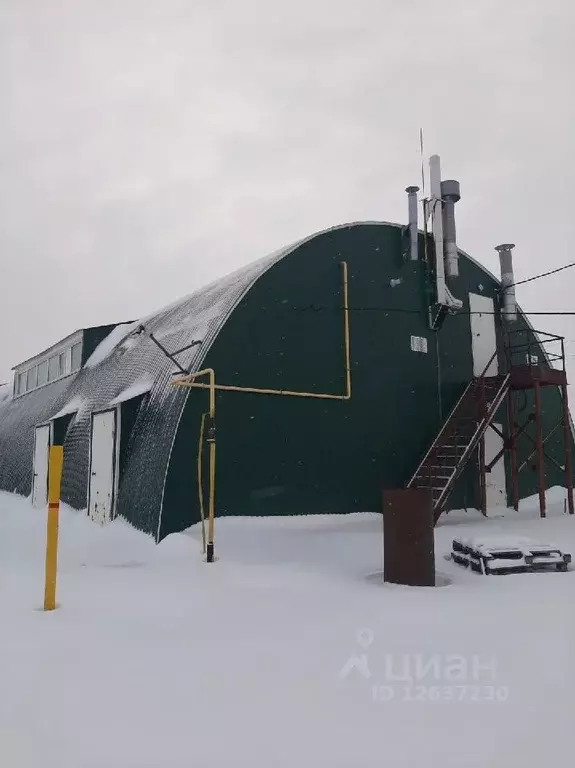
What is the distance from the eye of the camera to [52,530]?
8.55 m

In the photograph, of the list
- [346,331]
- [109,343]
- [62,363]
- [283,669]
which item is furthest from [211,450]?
[62,363]

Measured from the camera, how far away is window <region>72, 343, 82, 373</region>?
25.3 metres

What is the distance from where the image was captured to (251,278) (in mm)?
15844

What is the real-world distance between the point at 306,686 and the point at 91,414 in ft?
47.5

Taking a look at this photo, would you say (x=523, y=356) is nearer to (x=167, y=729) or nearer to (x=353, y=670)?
(x=353, y=670)

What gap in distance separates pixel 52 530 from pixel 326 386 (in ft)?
29.8

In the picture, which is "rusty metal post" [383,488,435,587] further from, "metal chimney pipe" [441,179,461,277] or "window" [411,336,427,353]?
"metal chimney pipe" [441,179,461,277]

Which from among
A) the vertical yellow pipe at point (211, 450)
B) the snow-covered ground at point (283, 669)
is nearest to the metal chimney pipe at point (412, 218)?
the vertical yellow pipe at point (211, 450)

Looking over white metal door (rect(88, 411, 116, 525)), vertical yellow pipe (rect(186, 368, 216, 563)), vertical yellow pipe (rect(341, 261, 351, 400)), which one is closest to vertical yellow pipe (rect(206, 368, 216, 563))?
vertical yellow pipe (rect(186, 368, 216, 563))

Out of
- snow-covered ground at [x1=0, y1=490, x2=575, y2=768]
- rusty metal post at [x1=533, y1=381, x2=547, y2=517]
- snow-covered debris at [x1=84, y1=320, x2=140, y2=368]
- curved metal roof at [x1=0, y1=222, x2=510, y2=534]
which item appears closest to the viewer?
snow-covered ground at [x1=0, y1=490, x2=575, y2=768]

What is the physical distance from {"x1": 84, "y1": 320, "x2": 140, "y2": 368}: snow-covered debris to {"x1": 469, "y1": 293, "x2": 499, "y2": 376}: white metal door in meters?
12.8

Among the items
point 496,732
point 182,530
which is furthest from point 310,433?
point 496,732

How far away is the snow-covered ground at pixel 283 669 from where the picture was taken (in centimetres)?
436

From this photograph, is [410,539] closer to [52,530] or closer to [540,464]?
[52,530]
